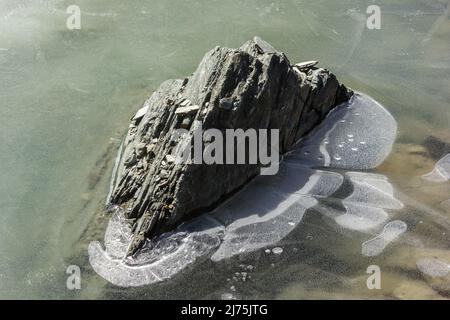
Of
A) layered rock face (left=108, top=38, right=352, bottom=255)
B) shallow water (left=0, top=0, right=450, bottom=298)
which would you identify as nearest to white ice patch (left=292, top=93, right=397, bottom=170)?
shallow water (left=0, top=0, right=450, bottom=298)

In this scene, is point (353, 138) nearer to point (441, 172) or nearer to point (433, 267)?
point (441, 172)

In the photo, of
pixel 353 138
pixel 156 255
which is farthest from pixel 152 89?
pixel 156 255

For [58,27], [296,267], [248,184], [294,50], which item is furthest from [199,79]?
[58,27]

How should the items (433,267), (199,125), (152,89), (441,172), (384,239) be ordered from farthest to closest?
(152,89)
(441,172)
(199,125)
(384,239)
(433,267)

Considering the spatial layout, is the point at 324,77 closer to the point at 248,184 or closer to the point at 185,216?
the point at 248,184

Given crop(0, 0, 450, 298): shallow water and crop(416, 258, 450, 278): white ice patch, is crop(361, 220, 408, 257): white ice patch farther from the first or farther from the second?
crop(416, 258, 450, 278): white ice patch

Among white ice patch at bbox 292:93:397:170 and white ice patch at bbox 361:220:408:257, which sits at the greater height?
white ice patch at bbox 292:93:397:170
